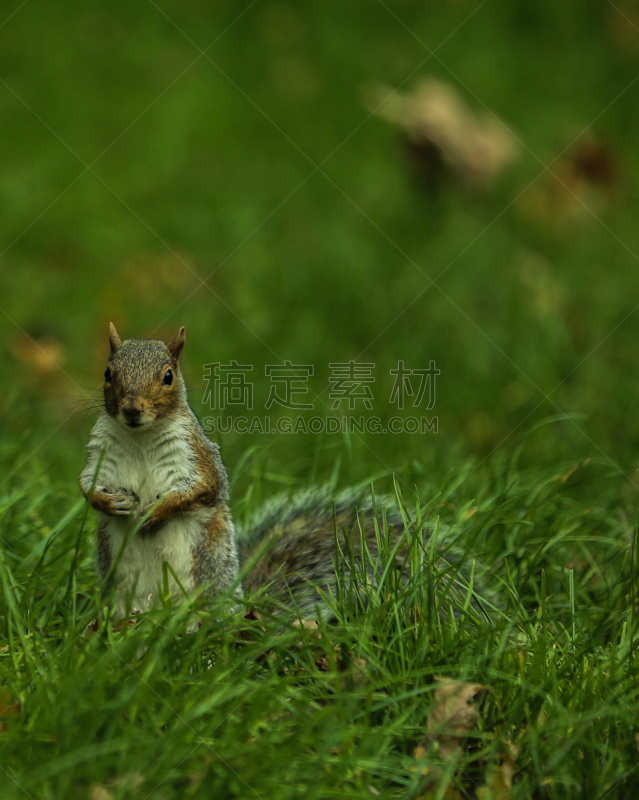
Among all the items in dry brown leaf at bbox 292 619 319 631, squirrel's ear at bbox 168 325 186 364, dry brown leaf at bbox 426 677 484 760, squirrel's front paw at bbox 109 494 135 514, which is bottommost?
squirrel's front paw at bbox 109 494 135 514

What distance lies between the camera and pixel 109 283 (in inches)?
237

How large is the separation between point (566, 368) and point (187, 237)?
2868 mm

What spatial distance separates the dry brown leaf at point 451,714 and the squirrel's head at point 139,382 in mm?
1040

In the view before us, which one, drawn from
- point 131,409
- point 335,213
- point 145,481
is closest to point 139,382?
point 131,409

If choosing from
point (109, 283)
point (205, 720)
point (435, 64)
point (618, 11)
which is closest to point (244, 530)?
point (205, 720)

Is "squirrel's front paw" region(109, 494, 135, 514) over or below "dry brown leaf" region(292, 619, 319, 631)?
below

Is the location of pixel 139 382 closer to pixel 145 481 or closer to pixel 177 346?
pixel 177 346

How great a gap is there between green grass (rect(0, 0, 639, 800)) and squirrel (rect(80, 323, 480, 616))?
19 cm

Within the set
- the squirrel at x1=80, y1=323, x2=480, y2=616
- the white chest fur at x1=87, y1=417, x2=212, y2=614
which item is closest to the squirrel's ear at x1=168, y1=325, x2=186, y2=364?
the squirrel at x1=80, y1=323, x2=480, y2=616

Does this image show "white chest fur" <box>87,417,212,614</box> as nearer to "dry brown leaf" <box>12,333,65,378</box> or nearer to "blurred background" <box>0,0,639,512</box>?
"blurred background" <box>0,0,639,512</box>

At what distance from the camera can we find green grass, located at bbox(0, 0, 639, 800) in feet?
6.93

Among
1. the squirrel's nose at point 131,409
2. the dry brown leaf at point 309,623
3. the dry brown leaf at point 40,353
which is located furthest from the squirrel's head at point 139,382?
the dry brown leaf at point 40,353

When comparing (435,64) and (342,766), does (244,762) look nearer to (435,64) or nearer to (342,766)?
(342,766)

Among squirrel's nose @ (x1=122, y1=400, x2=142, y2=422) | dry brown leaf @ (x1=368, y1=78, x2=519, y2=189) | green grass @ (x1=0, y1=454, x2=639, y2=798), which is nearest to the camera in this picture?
green grass @ (x1=0, y1=454, x2=639, y2=798)
